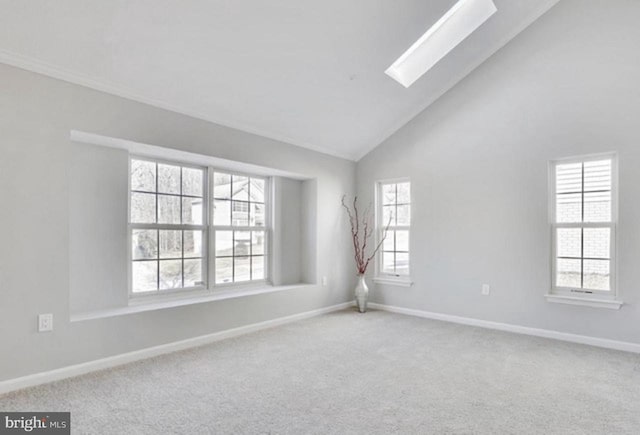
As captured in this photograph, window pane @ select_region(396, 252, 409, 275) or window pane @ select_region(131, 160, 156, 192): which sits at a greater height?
window pane @ select_region(131, 160, 156, 192)

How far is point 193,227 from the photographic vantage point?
3.90 meters

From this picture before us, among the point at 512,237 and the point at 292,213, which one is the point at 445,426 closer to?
the point at 512,237

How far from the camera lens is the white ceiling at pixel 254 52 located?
246 cm

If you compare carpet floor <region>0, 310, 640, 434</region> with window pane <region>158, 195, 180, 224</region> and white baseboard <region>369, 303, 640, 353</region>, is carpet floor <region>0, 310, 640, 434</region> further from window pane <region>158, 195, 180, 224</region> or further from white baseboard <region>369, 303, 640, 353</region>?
window pane <region>158, 195, 180, 224</region>

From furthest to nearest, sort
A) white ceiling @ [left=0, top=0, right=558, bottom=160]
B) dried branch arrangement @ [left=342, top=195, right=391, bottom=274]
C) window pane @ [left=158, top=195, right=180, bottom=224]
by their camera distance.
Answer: dried branch arrangement @ [left=342, top=195, right=391, bottom=274] < window pane @ [left=158, top=195, right=180, bottom=224] < white ceiling @ [left=0, top=0, right=558, bottom=160]

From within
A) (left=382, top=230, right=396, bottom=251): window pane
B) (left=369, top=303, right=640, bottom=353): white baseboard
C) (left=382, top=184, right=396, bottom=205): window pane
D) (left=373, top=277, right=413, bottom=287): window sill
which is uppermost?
(left=382, top=184, right=396, bottom=205): window pane

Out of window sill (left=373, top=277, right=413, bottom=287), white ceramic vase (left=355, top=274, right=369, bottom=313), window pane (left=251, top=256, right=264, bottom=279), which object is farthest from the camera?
white ceramic vase (left=355, top=274, right=369, bottom=313)

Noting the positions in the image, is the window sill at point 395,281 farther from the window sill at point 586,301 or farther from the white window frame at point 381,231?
the window sill at point 586,301

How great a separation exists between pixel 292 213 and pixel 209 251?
4.58 ft

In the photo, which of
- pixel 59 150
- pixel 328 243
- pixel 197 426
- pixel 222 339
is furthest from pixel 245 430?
pixel 328 243

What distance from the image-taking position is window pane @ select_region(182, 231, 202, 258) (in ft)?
12.7

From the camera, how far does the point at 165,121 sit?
10.9 ft

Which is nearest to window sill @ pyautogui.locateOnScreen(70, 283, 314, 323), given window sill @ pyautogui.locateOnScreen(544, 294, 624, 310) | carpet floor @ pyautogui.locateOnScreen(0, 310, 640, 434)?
carpet floor @ pyautogui.locateOnScreen(0, 310, 640, 434)

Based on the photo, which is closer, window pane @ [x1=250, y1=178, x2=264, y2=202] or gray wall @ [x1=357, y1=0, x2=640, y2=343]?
gray wall @ [x1=357, y1=0, x2=640, y2=343]
